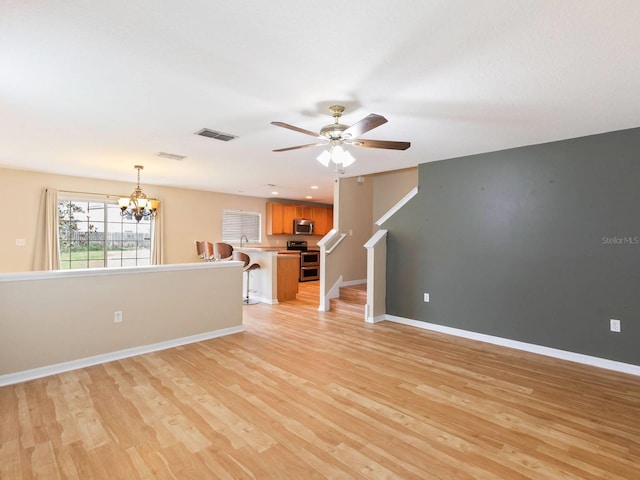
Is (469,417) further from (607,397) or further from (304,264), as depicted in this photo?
(304,264)

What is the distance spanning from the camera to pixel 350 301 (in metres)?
6.02

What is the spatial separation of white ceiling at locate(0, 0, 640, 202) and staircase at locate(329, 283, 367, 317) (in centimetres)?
294

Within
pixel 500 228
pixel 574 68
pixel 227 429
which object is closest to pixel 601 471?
pixel 227 429

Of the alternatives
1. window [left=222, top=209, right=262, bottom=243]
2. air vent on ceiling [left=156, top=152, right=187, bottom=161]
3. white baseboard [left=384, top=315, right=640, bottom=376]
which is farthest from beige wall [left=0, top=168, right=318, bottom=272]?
white baseboard [left=384, top=315, right=640, bottom=376]

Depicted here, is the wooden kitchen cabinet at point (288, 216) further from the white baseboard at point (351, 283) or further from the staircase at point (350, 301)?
the staircase at point (350, 301)

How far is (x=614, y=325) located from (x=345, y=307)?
11.7ft

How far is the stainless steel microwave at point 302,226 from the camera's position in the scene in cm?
970

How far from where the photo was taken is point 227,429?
7.52 ft

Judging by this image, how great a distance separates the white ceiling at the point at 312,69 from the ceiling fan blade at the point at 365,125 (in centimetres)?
29

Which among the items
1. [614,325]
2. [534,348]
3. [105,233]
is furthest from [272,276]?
[614,325]

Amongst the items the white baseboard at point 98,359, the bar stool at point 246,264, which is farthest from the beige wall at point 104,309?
the bar stool at point 246,264

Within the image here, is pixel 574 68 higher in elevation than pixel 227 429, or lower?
higher

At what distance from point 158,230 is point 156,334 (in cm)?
399

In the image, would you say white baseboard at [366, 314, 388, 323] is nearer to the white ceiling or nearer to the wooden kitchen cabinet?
the white ceiling
